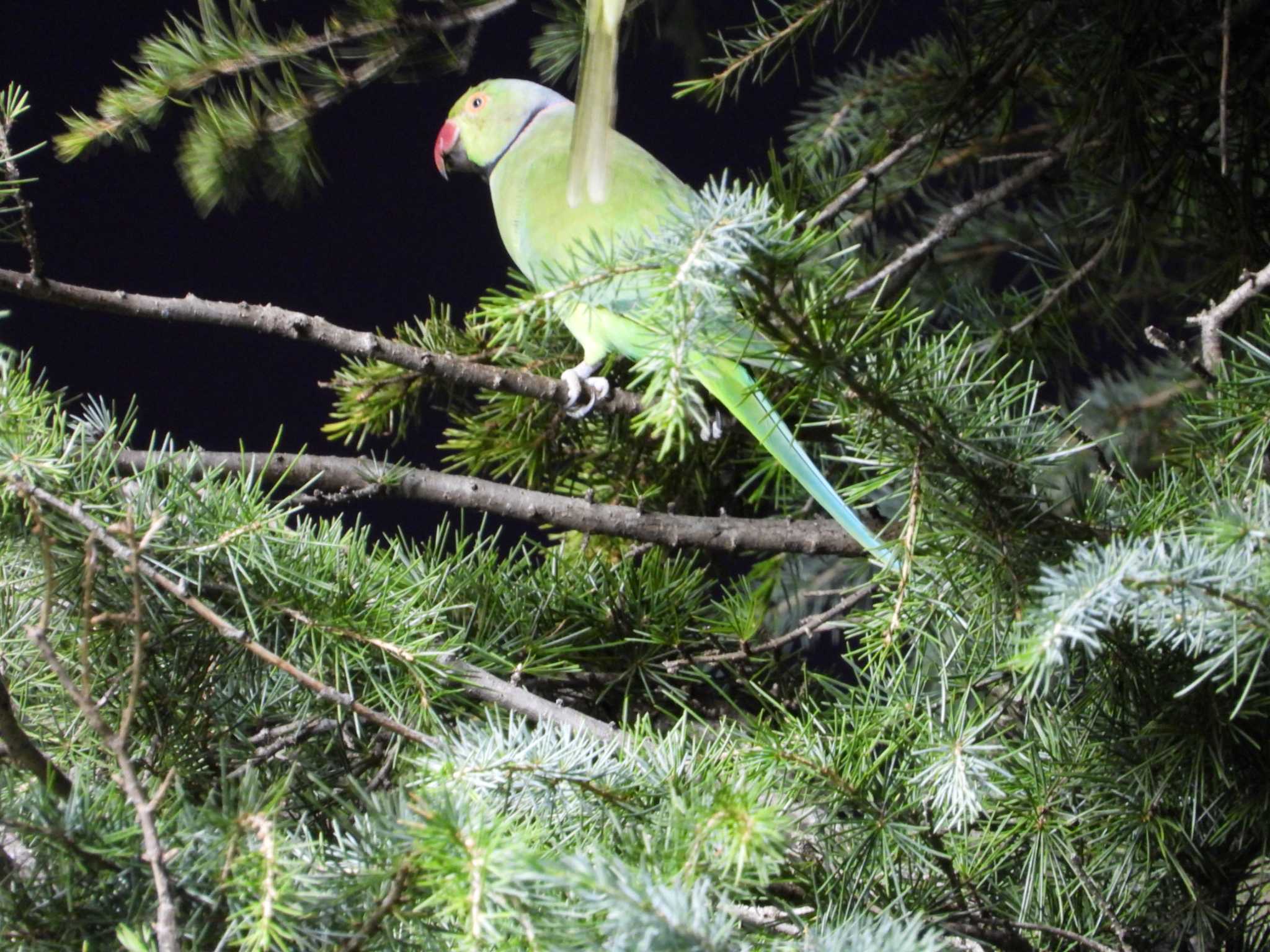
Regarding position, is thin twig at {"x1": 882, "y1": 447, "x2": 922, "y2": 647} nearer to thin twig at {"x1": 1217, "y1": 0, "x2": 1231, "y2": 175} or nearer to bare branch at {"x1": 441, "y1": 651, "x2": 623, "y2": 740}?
bare branch at {"x1": 441, "y1": 651, "x2": 623, "y2": 740}

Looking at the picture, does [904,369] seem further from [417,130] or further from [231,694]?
[417,130]

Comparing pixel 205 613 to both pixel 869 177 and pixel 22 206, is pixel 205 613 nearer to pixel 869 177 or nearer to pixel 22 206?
pixel 22 206

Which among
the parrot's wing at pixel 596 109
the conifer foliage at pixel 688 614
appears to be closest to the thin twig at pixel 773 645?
the conifer foliage at pixel 688 614

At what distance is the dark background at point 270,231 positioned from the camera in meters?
0.92

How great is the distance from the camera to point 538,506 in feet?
1.65

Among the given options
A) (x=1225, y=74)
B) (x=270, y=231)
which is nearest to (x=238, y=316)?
(x=1225, y=74)

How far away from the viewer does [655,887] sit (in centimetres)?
26

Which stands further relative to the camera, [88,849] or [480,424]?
[480,424]

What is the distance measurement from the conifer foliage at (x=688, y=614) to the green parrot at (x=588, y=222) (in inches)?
0.7

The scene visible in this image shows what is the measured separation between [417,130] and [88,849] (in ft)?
2.85

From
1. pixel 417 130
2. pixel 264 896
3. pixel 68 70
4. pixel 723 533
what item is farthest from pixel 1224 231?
pixel 68 70

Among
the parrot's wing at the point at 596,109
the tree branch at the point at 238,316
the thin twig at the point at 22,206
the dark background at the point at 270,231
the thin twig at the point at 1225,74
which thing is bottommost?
the dark background at the point at 270,231

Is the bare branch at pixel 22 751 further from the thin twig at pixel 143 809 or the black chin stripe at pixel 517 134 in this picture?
the black chin stripe at pixel 517 134

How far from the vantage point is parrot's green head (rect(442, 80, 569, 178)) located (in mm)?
787
